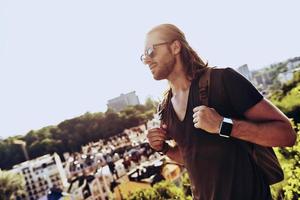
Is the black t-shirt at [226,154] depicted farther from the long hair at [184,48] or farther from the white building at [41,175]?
the white building at [41,175]

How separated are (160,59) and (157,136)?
0.37 meters

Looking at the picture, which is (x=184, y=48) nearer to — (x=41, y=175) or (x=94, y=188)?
(x=94, y=188)

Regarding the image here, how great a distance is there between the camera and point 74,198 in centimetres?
2594

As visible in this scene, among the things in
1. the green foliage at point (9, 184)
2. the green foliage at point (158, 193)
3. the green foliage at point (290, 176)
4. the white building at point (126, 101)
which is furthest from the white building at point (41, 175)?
the white building at point (126, 101)

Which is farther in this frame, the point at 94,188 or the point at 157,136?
the point at 94,188

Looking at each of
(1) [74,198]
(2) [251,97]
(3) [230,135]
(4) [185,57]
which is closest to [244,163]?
(3) [230,135]

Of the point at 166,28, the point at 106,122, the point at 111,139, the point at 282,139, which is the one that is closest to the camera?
the point at 282,139

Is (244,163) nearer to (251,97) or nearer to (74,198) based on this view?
(251,97)

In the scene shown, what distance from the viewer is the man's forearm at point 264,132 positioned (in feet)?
4.38

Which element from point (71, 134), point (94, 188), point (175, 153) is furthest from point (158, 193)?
point (71, 134)

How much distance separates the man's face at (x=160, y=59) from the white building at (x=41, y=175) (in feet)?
135

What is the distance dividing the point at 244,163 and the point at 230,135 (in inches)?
5.4

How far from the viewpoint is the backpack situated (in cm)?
144

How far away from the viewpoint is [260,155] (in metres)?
1.46
